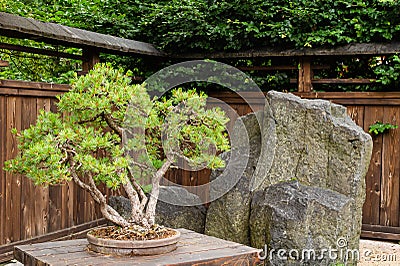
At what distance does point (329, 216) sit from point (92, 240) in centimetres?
217

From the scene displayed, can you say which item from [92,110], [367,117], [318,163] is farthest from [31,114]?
[367,117]

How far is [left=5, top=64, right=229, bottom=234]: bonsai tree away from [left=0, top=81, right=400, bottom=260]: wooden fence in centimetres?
150

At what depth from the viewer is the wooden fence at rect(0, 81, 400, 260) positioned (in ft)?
13.8

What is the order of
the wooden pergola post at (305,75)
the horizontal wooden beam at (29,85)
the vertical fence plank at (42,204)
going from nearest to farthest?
the horizontal wooden beam at (29,85) < the vertical fence plank at (42,204) < the wooden pergola post at (305,75)

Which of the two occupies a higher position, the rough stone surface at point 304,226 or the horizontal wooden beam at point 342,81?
the horizontal wooden beam at point 342,81

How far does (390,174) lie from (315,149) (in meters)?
1.50

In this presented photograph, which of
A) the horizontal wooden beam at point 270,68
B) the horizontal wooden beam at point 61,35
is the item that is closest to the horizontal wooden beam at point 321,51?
the horizontal wooden beam at point 270,68

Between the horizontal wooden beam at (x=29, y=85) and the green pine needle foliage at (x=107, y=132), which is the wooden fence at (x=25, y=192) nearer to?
the horizontal wooden beam at (x=29, y=85)

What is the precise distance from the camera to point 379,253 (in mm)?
5113

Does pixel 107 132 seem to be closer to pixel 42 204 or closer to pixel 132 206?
pixel 132 206

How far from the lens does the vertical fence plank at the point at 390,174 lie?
18.5ft

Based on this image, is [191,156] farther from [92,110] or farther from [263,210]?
[263,210]

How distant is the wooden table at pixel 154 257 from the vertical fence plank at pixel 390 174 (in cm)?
344

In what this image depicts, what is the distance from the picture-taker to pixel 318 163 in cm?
464
